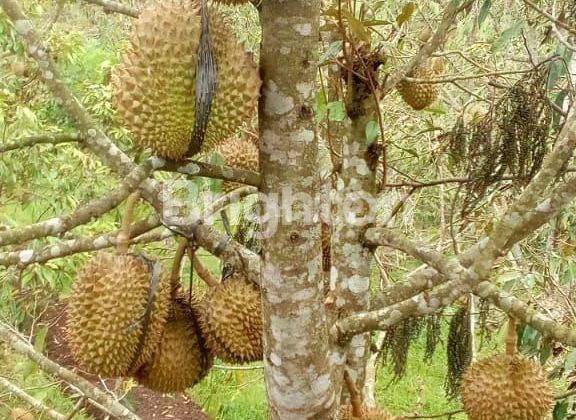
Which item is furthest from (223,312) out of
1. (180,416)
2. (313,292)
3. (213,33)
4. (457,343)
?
(180,416)

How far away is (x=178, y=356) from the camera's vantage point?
3.61ft

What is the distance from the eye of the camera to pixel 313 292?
92cm

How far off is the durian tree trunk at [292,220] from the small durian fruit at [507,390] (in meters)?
0.37

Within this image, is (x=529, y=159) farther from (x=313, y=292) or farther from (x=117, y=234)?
(x=117, y=234)

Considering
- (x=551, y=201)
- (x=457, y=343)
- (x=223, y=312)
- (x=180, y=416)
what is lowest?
(x=180, y=416)

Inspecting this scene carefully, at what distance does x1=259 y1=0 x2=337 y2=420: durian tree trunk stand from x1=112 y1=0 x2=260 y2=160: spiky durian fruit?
0.13ft

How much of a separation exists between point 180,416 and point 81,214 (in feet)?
12.4

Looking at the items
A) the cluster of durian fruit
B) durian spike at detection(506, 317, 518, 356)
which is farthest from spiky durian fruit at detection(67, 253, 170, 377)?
durian spike at detection(506, 317, 518, 356)

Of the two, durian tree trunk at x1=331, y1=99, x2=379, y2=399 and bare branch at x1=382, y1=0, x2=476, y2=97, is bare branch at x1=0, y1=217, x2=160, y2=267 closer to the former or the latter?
durian tree trunk at x1=331, y1=99, x2=379, y2=399

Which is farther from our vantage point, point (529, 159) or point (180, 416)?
point (180, 416)

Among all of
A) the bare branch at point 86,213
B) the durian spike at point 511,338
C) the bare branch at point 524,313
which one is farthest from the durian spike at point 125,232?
the durian spike at point 511,338

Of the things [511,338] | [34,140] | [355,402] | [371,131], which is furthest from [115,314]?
[511,338]

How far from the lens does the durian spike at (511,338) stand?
1128mm

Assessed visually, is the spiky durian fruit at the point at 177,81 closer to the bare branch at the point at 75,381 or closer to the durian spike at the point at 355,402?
the durian spike at the point at 355,402
